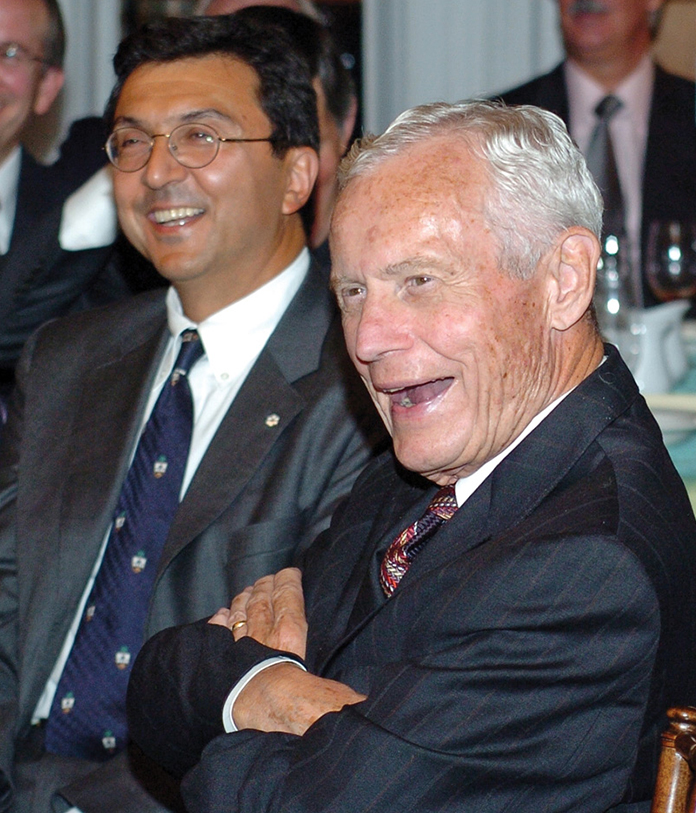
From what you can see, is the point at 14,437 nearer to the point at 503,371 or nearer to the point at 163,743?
the point at 163,743

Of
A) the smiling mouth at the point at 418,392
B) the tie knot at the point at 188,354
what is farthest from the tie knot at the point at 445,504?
the tie knot at the point at 188,354

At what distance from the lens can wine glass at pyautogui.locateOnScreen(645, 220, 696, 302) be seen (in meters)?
2.83

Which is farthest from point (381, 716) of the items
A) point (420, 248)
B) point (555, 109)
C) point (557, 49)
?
point (557, 49)

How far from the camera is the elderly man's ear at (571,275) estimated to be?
1390mm

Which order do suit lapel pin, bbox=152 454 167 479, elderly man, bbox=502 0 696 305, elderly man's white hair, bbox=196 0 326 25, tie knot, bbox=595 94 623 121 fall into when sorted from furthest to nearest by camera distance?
elderly man, bbox=502 0 696 305 → tie knot, bbox=595 94 623 121 → elderly man's white hair, bbox=196 0 326 25 → suit lapel pin, bbox=152 454 167 479

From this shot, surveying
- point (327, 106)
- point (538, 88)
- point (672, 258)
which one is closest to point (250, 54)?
point (327, 106)

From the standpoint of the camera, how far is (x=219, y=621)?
164cm

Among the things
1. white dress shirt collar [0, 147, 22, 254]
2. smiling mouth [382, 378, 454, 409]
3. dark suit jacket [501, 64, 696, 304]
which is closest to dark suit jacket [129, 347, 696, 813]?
smiling mouth [382, 378, 454, 409]

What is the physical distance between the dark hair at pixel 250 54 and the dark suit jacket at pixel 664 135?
2.29 m

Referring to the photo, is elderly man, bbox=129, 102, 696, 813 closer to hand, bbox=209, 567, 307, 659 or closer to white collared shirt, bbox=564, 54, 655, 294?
hand, bbox=209, 567, 307, 659

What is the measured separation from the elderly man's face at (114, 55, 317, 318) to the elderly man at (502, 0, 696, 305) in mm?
2493

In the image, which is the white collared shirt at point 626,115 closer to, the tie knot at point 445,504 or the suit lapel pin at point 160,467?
the suit lapel pin at point 160,467

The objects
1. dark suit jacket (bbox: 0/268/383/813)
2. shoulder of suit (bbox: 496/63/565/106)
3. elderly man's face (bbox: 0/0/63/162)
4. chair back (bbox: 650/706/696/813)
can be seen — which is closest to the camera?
chair back (bbox: 650/706/696/813)

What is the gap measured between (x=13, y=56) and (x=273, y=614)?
94.7 inches
